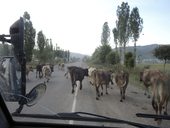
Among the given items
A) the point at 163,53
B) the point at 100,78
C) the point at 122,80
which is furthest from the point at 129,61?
the point at 122,80

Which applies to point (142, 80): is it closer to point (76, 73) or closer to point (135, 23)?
point (76, 73)

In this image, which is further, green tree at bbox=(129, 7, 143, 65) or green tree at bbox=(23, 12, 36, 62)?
green tree at bbox=(129, 7, 143, 65)

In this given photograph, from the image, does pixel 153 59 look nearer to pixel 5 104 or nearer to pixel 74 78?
pixel 74 78

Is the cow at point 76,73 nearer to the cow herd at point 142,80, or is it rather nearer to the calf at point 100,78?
the cow herd at point 142,80

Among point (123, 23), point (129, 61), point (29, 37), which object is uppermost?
point (123, 23)

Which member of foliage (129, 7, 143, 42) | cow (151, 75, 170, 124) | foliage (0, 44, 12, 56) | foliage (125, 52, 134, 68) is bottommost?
cow (151, 75, 170, 124)

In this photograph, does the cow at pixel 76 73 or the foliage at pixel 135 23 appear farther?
the foliage at pixel 135 23

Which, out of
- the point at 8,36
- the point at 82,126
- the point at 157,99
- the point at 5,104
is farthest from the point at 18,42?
the point at 157,99

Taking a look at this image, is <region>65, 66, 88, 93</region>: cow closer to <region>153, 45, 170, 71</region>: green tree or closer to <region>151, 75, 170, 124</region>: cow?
<region>151, 75, 170, 124</region>: cow

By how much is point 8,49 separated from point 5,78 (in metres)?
0.26

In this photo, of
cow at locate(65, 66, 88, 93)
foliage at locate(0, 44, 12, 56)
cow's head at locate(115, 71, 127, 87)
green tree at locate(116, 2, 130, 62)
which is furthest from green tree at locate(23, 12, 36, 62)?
green tree at locate(116, 2, 130, 62)

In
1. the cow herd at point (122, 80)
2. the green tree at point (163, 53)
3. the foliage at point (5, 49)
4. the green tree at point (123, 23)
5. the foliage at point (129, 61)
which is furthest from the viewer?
the green tree at point (123, 23)

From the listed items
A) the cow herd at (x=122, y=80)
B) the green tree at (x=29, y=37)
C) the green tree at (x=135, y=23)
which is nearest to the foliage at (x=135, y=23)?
the green tree at (x=135, y=23)

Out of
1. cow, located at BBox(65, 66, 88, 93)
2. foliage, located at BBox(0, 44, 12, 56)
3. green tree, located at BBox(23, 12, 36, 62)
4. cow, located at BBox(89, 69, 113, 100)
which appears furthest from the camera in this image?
cow, located at BBox(65, 66, 88, 93)
